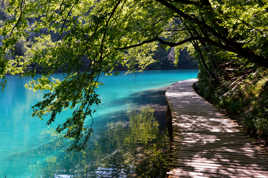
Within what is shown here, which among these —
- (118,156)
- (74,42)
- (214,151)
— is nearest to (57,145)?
(118,156)

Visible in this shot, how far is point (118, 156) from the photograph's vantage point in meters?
8.30

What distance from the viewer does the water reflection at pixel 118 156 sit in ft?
23.4

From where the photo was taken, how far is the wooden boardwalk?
4.52 metres

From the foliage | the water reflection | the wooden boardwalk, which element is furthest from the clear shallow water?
the wooden boardwalk

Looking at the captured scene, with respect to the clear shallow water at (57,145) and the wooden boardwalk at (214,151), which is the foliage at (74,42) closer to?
the clear shallow water at (57,145)

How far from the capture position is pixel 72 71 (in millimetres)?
3846

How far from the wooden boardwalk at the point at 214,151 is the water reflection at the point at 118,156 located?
3.88 feet

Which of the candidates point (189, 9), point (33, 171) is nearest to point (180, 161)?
point (189, 9)

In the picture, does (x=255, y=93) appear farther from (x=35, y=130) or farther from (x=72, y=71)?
(x=35, y=130)

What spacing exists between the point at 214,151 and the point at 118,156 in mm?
3709

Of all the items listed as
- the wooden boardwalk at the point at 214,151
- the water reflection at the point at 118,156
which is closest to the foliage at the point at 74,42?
the wooden boardwalk at the point at 214,151

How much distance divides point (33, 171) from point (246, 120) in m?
7.03

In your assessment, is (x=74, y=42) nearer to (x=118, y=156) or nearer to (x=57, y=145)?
(x=118, y=156)

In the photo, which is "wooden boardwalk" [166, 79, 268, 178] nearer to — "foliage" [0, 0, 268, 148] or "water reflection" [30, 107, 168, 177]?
"water reflection" [30, 107, 168, 177]
